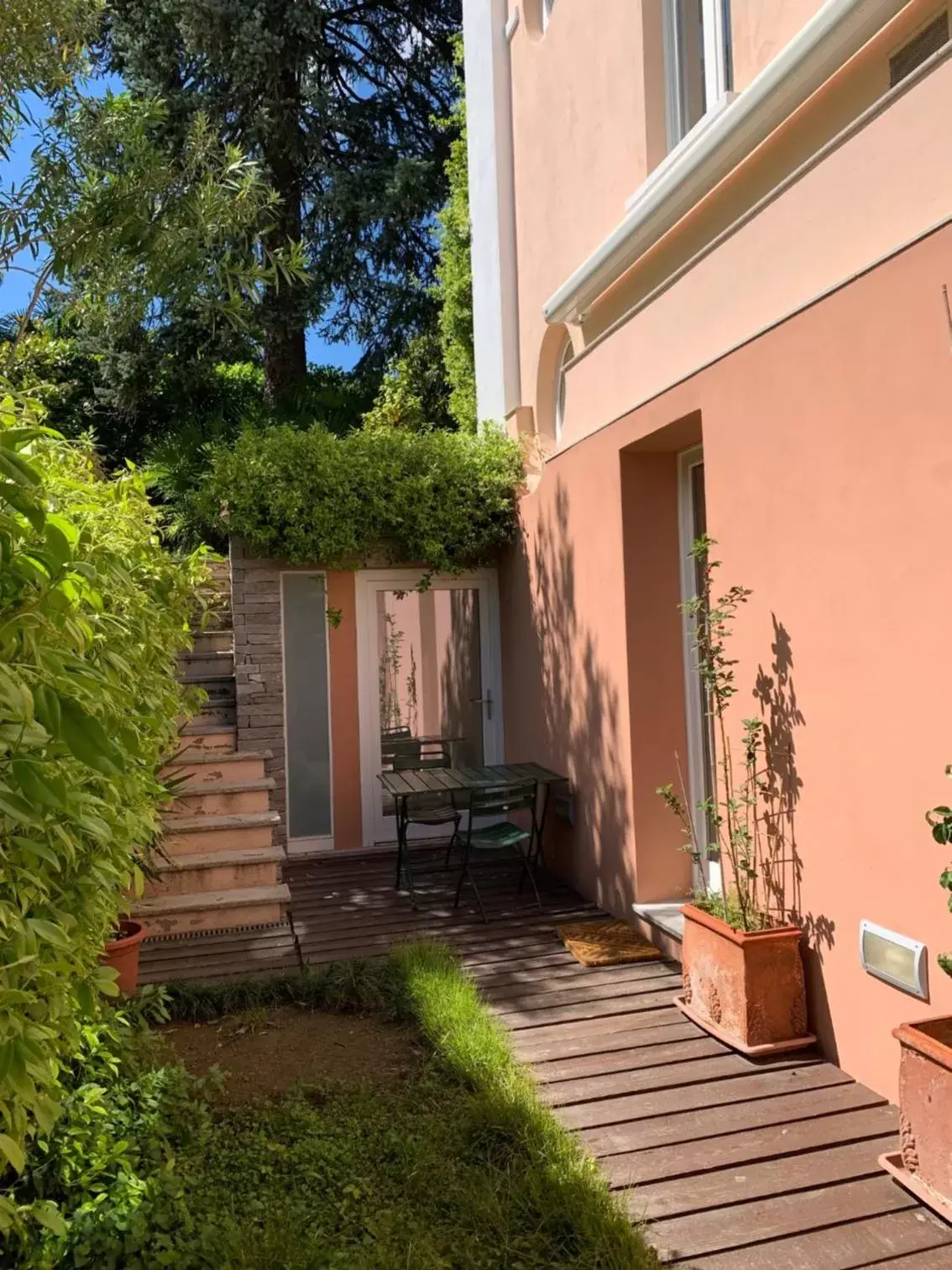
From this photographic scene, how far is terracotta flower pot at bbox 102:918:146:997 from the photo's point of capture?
4.48m

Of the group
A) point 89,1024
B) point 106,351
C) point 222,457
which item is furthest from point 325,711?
point 106,351

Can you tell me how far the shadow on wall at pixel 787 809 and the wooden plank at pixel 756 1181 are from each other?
690mm

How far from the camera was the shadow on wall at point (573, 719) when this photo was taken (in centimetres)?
591

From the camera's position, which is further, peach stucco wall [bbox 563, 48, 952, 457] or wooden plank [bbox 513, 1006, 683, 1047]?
wooden plank [bbox 513, 1006, 683, 1047]

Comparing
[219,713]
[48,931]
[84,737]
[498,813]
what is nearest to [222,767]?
[219,713]

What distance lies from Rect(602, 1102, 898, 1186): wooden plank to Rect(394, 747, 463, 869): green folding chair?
10.7ft

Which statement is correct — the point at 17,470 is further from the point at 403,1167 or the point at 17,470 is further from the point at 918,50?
the point at 918,50

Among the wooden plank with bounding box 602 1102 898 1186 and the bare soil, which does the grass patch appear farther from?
the wooden plank with bounding box 602 1102 898 1186

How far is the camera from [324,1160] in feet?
10.8

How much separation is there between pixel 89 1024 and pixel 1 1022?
2073 millimetres

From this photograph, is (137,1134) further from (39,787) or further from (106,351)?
(106,351)

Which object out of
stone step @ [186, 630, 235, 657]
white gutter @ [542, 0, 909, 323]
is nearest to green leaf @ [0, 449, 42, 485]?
white gutter @ [542, 0, 909, 323]

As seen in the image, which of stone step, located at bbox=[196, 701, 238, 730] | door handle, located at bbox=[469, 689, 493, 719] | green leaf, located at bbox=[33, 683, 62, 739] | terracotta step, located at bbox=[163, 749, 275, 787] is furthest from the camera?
door handle, located at bbox=[469, 689, 493, 719]

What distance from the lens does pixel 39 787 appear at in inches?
54.7
